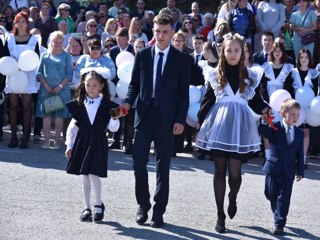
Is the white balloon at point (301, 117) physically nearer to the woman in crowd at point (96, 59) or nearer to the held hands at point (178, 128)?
the woman in crowd at point (96, 59)

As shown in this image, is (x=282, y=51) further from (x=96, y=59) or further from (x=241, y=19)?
(x=96, y=59)

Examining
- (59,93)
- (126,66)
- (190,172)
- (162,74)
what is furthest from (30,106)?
(162,74)

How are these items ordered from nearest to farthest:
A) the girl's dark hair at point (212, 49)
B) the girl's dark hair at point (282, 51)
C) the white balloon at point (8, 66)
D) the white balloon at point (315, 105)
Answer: the white balloon at point (315, 105)
the girl's dark hair at point (212, 49)
the girl's dark hair at point (282, 51)
the white balloon at point (8, 66)

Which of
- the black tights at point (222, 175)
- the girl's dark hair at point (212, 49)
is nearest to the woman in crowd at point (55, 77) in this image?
the girl's dark hair at point (212, 49)

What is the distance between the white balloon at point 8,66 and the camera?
1156 centimetres

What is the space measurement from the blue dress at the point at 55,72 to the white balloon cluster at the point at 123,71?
76 centimetres

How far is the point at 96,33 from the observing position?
14516mm

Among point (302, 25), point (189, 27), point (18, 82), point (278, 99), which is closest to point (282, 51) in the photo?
point (278, 99)

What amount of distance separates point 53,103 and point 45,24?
13.6 feet

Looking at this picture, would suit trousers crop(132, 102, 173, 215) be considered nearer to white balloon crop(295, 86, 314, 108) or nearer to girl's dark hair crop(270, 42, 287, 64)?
white balloon crop(295, 86, 314, 108)

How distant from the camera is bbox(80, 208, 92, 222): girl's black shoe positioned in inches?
299

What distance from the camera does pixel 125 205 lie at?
825cm

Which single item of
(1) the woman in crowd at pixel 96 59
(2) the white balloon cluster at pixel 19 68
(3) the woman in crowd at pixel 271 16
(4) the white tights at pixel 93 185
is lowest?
(4) the white tights at pixel 93 185

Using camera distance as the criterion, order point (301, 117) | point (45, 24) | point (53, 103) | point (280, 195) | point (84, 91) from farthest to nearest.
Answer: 1. point (45, 24)
2. point (53, 103)
3. point (301, 117)
4. point (84, 91)
5. point (280, 195)
